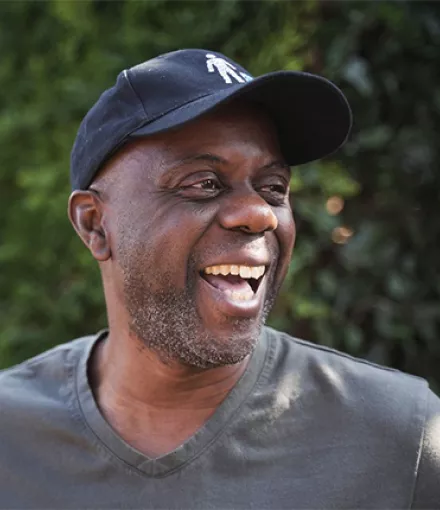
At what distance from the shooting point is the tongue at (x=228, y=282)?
193 cm

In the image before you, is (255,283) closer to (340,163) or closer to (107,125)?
(107,125)

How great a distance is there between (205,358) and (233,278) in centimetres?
19

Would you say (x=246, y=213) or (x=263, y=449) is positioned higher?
(x=246, y=213)

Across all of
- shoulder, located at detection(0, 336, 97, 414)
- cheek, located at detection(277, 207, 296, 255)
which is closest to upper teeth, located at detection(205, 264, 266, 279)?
cheek, located at detection(277, 207, 296, 255)

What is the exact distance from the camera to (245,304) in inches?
76.0

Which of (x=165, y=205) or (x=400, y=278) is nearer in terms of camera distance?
(x=165, y=205)

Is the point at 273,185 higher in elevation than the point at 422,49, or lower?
lower

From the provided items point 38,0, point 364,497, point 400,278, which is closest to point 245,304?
point 364,497

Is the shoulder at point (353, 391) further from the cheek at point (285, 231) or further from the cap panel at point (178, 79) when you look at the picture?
the cap panel at point (178, 79)

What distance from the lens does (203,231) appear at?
1.89 meters

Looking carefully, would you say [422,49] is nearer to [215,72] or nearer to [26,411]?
[215,72]

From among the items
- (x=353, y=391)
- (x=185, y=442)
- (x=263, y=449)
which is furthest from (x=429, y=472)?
(x=185, y=442)

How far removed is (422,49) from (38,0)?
1756 millimetres

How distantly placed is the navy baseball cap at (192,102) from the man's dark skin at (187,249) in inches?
1.5
